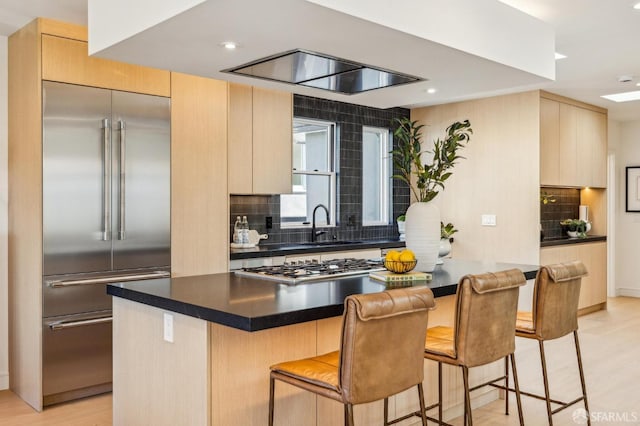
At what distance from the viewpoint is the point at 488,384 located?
11.8 ft

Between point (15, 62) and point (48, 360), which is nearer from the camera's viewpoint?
point (48, 360)

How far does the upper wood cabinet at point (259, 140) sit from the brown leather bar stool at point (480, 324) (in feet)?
8.79

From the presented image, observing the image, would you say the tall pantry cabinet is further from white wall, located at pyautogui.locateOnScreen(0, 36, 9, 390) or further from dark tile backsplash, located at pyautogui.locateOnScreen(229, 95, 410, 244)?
dark tile backsplash, located at pyautogui.locateOnScreen(229, 95, 410, 244)

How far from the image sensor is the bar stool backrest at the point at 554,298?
3011 mm

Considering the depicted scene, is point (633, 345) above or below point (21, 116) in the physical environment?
below

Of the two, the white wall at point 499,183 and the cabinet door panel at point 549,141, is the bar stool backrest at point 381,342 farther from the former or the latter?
the cabinet door panel at point 549,141

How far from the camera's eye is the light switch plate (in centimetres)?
652

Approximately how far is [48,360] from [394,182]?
14.2 ft

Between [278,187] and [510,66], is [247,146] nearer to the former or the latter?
[278,187]

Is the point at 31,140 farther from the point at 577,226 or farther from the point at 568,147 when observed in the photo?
the point at 577,226

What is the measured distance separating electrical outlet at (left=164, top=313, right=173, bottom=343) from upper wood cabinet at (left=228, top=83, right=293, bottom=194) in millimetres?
2476

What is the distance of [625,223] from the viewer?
844 cm

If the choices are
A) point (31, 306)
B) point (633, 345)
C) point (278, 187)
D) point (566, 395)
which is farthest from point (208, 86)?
point (633, 345)

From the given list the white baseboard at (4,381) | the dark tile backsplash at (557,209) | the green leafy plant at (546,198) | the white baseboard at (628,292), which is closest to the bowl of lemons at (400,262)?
the white baseboard at (4,381)
